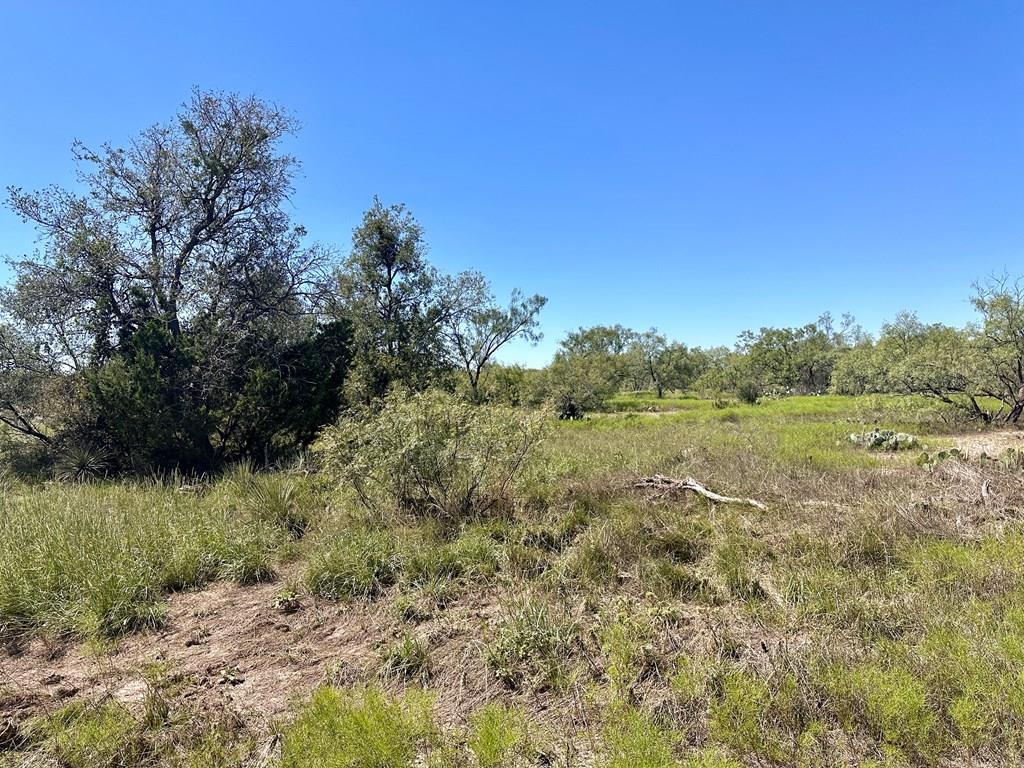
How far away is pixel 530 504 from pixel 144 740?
4624 mm

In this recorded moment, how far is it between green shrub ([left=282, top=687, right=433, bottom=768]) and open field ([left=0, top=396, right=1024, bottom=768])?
0.01 meters

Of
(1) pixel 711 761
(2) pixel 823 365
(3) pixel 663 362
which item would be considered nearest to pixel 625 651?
(1) pixel 711 761

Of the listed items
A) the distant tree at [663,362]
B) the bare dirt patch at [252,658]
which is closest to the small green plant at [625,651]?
the bare dirt patch at [252,658]

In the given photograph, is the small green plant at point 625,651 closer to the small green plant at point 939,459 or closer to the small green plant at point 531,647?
the small green plant at point 531,647

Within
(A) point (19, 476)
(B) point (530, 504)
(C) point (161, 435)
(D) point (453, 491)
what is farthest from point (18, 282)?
(B) point (530, 504)

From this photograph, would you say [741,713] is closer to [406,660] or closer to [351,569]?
[406,660]

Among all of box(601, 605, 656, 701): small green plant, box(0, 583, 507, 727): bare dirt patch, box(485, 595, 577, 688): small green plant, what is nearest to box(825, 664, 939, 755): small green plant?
box(601, 605, 656, 701): small green plant

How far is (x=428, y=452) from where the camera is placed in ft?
19.5

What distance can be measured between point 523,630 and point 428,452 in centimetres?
294

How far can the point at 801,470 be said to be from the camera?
8344mm

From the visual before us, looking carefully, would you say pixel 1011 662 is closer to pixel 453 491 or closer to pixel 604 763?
pixel 604 763

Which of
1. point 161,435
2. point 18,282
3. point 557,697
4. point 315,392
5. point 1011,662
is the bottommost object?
point 557,697

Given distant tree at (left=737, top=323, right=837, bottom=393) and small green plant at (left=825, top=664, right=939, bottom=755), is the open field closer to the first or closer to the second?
small green plant at (left=825, top=664, right=939, bottom=755)

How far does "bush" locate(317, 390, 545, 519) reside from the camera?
597 cm
